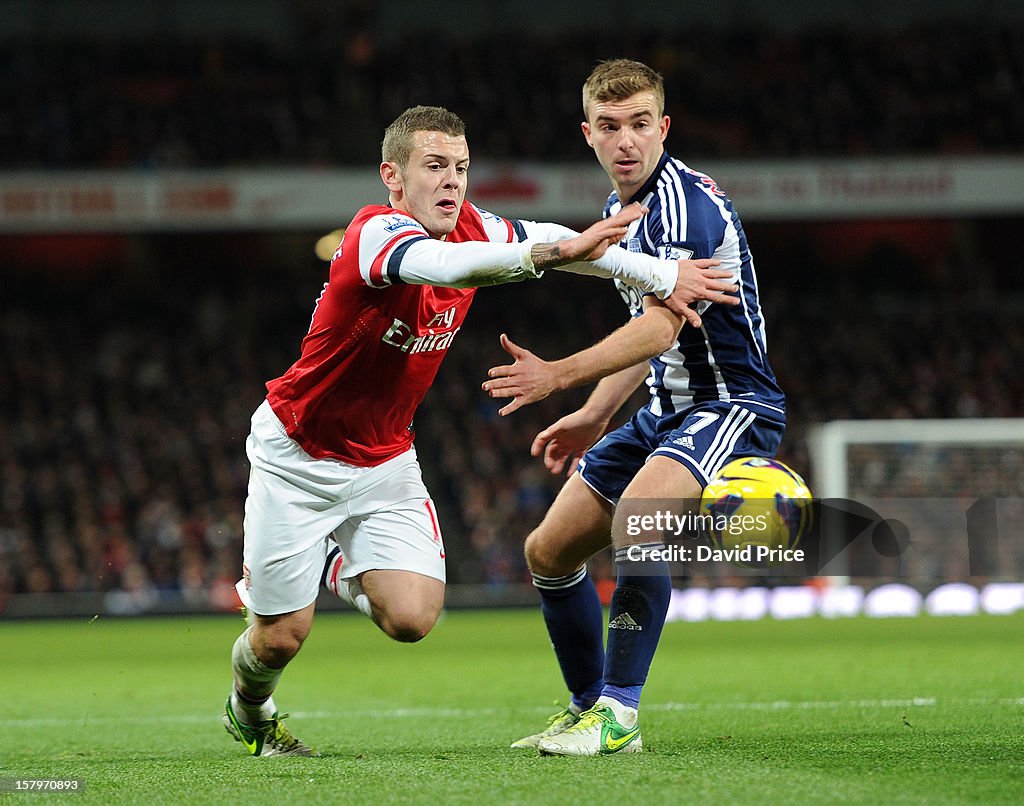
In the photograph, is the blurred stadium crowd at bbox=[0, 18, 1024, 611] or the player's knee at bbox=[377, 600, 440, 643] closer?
the player's knee at bbox=[377, 600, 440, 643]

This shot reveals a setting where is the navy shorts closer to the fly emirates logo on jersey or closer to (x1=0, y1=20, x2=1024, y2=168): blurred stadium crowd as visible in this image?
the fly emirates logo on jersey

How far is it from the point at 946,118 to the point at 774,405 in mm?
19382

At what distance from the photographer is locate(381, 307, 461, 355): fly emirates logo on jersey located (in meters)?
4.86

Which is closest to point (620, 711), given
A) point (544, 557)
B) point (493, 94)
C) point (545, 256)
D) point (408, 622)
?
point (544, 557)

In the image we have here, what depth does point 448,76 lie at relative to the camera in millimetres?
23594

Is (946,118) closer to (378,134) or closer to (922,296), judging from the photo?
(922,296)

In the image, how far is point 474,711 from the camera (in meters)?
6.92

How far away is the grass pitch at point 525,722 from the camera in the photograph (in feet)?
12.8

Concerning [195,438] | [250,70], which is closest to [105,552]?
[195,438]

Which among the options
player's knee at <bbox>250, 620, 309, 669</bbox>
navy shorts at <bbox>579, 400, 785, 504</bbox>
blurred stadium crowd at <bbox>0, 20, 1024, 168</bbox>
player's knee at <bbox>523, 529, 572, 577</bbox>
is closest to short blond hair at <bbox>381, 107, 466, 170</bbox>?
navy shorts at <bbox>579, 400, 785, 504</bbox>

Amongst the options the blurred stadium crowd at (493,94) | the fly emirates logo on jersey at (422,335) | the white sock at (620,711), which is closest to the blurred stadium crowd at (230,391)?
the blurred stadium crowd at (493,94)

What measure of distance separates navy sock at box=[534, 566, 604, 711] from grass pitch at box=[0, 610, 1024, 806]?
0.35 meters

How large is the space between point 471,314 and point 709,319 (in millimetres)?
19038

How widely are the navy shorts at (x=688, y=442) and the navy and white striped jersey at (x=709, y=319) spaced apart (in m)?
0.05
